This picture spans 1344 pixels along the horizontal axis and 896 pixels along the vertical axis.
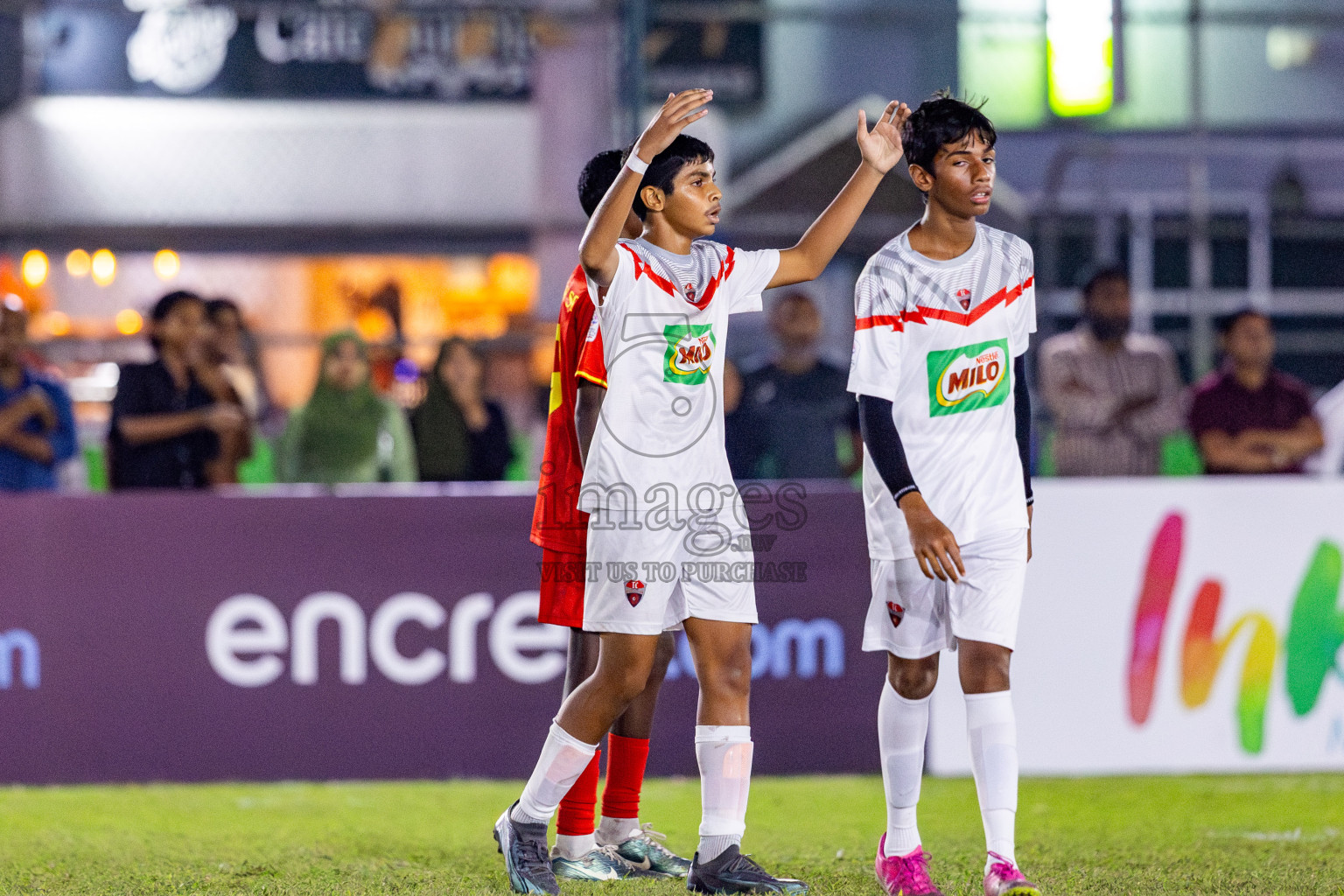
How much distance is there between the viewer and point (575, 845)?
177 inches

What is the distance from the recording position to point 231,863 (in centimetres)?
481

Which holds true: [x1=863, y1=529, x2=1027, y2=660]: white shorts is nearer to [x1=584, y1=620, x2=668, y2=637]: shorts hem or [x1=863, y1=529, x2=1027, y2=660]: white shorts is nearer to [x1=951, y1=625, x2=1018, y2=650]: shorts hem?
[x1=951, y1=625, x2=1018, y2=650]: shorts hem

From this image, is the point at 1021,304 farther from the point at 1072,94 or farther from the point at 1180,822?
the point at 1072,94

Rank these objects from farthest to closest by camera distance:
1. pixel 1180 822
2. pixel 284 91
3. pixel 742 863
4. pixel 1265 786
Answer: pixel 284 91
pixel 1265 786
pixel 1180 822
pixel 742 863

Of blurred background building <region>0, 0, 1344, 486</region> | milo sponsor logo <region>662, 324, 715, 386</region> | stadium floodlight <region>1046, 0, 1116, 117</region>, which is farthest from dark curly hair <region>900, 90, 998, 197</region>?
stadium floodlight <region>1046, 0, 1116, 117</region>

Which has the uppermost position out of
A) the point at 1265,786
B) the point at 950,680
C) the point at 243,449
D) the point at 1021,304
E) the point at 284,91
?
the point at 284,91

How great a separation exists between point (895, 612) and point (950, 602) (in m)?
0.15

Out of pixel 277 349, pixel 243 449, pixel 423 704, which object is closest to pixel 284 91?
pixel 277 349

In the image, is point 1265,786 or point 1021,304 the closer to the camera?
point 1021,304

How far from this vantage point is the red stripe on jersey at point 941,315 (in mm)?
4129

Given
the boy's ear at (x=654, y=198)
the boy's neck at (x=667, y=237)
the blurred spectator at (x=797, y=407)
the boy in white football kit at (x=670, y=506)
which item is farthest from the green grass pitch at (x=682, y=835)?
the boy's ear at (x=654, y=198)

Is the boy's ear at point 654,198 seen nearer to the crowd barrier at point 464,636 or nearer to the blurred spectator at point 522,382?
the crowd barrier at point 464,636

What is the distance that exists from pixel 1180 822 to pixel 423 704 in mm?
2805

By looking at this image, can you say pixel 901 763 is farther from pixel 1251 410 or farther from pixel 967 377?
pixel 1251 410
